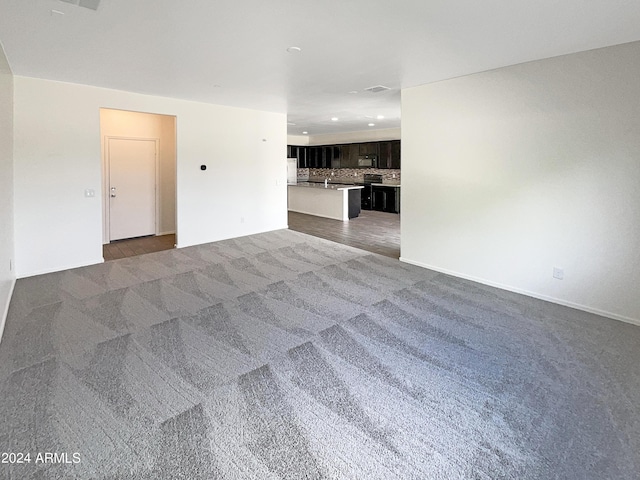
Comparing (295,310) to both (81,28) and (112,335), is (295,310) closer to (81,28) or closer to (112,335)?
(112,335)

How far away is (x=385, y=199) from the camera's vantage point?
36.9ft

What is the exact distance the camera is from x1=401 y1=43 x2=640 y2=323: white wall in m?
3.42

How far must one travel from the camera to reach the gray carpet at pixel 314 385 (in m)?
1.80

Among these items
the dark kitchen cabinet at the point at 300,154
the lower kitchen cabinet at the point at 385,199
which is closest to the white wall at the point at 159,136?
the dark kitchen cabinet at the point at 300,154

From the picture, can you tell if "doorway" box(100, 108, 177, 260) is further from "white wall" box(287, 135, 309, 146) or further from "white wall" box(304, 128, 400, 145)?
"white wall" box(304, 128, 400, 145)

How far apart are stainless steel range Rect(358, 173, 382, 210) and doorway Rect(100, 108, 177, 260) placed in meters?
6.30

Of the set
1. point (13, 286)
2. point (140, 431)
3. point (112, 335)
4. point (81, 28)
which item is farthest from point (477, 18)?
point (13, 286)

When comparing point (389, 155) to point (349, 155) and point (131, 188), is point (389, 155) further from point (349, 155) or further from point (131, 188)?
point (131, 188)

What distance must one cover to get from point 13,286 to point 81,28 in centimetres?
319

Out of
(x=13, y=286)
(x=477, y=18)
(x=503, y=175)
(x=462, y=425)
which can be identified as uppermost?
(x=477, y=18)

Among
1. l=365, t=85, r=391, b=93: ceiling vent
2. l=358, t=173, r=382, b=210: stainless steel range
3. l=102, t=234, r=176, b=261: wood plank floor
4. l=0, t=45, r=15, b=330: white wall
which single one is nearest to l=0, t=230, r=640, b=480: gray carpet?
l=0, t=45, r=15, b=330: white wall

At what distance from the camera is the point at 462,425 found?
206 cm

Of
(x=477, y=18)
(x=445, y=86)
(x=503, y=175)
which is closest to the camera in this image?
(x=477, y=18)

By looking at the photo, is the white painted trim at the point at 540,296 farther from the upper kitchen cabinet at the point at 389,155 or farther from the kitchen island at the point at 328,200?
the upper kitchen cabinet at the point at 389,155
